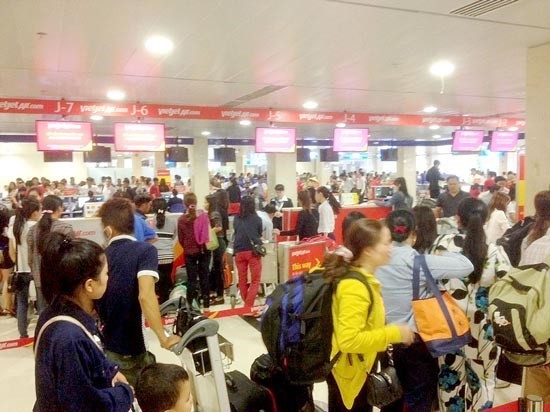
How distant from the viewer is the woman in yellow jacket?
207cm

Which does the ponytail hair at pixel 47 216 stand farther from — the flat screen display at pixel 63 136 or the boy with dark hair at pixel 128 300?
the flat screen display at pixel 63 136

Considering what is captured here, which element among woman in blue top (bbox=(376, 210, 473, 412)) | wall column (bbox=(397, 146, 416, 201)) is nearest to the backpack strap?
→ woman in blue top (bbox=(376, 210, 473, 412))

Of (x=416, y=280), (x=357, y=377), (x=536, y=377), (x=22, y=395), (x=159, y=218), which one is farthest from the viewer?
(x=159, y=218)

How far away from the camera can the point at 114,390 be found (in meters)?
1.66

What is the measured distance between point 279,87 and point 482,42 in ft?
11.4

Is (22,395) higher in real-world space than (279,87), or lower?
lower

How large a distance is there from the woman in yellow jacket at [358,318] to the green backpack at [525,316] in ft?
1.84

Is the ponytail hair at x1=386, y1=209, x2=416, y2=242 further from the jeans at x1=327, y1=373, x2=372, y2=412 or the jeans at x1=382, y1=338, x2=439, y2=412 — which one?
the jeans at x1=327, y1=373, x2=372, y2=412

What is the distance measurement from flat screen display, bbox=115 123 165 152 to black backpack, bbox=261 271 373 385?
7.85 m

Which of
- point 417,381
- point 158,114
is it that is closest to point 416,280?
point 417,381

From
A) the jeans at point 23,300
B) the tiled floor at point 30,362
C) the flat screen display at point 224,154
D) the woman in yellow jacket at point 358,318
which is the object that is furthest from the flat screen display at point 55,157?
the woman in yellow jacket at point 358,318

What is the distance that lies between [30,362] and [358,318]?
4.06m

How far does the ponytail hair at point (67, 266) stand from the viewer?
1679mm

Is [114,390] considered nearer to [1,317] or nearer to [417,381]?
[417,381]
